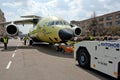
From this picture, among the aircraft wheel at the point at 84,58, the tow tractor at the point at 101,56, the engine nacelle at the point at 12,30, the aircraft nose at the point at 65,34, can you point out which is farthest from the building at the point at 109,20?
the tow tractor at the point at 101,56

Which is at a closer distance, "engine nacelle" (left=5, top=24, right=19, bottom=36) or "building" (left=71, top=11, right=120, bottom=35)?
"engine nacelle" (left=5, top=24, right=19, bottom=36)

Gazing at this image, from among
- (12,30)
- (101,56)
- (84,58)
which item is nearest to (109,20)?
(12,30)

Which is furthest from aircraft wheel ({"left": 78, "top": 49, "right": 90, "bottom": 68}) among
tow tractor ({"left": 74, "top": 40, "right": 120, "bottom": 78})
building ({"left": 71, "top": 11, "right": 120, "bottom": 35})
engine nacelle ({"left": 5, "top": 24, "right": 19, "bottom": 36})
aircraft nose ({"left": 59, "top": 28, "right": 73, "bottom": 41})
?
building ({"left": 71, "top": 11, "right": 120, "bottom": 35})

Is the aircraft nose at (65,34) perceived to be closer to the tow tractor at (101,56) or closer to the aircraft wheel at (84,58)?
the tow tractor at (101,56)

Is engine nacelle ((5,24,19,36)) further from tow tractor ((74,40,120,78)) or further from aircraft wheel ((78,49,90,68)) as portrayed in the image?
aircraft wheel ((78,49,90,68))

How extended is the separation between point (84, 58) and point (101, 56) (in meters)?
1.86

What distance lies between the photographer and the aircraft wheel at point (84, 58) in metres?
9.37

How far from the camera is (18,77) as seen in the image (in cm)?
766

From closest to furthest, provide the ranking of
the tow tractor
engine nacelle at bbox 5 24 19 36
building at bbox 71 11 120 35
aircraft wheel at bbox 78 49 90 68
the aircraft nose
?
the tow tractor, aircraft wheel at bbox 78 49 90 68, the aircraft nose, engine nacelle at bbox 5 24 19 36, building at bbox 71 11 120 35

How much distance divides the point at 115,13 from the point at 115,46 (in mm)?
92288

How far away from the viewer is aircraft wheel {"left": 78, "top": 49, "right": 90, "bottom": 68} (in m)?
9.37

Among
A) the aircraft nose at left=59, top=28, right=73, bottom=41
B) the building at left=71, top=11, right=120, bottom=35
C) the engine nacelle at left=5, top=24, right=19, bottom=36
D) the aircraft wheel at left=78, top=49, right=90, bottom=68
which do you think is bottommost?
the aircraft wheel at left=78, top=49, right=90, bottom=68

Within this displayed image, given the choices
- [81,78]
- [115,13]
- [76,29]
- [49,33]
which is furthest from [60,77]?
[115,13]

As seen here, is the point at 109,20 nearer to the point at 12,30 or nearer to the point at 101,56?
the point at 12,30
